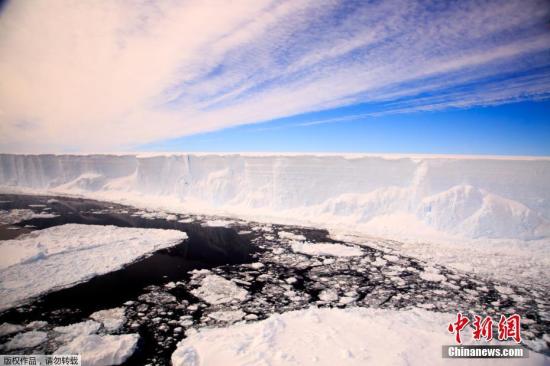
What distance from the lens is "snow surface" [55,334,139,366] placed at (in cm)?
456

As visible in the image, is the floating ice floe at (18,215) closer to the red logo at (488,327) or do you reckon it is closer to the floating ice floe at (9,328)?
the floating ice floe at (9,328)

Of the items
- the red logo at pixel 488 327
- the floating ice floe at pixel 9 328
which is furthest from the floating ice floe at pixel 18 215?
the red logo at pixel 488 327

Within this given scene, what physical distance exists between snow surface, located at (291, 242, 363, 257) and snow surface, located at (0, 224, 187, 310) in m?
5.35

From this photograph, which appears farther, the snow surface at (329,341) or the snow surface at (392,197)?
the snow surface at (392,197)

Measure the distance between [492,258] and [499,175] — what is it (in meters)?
5.64

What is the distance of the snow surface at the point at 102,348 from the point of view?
15.0 feet

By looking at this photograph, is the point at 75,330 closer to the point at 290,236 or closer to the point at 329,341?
the point at 329,341

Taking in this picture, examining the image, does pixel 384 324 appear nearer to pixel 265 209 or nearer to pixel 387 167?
pixel 387 167

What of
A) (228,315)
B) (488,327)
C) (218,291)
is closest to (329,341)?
(228,315)

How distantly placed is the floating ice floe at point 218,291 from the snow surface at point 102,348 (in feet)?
6.52

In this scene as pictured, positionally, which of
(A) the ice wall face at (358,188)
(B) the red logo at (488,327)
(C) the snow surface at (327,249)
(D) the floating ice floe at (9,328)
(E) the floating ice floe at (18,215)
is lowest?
(B) the red logo at (488,327)

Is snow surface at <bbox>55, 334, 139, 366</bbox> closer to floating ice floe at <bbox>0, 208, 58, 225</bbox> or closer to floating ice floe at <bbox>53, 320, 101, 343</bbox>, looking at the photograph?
floating ice floe at <bbox>53, 320, 101, 343</bbox>

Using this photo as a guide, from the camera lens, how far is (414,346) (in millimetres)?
5066

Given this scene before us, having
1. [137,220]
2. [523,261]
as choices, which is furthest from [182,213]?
[523,261]
